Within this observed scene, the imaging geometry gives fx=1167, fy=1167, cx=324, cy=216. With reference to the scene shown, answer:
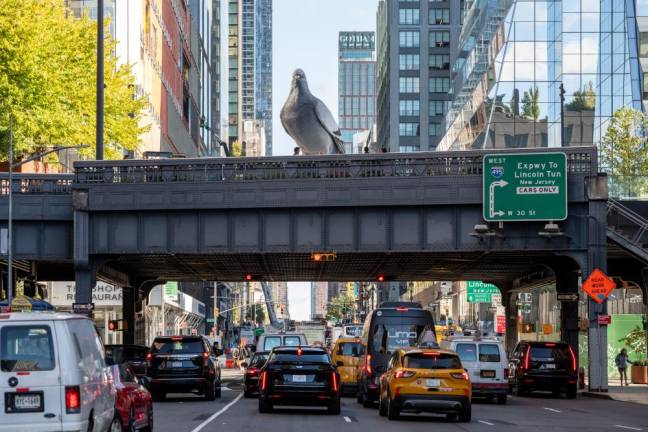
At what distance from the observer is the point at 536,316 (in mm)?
77812

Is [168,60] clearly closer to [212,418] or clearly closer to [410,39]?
[212,418]

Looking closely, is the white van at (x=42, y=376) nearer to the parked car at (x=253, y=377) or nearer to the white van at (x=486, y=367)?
the white van at (x=486, y=367)

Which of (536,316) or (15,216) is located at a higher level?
(15,216)

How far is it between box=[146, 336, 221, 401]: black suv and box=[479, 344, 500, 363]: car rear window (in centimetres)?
839

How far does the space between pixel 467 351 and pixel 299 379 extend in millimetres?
10387

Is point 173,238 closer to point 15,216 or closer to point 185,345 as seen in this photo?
point 15,216

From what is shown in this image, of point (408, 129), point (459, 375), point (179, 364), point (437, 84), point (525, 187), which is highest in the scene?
point (437, 84)

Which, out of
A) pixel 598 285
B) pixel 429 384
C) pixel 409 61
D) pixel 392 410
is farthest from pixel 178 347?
pixel 409 61

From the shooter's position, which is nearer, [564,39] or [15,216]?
[15,216]

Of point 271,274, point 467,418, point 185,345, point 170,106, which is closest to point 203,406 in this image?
point 185,345

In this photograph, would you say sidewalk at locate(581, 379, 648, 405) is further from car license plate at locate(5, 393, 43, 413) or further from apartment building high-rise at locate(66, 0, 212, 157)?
car license plate at locate(5, 393, 43, 413)

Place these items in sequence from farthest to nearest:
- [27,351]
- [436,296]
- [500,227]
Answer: [436,296] → [500,227] → [27,351]

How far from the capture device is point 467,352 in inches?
1419

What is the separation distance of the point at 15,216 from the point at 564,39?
179 feet
